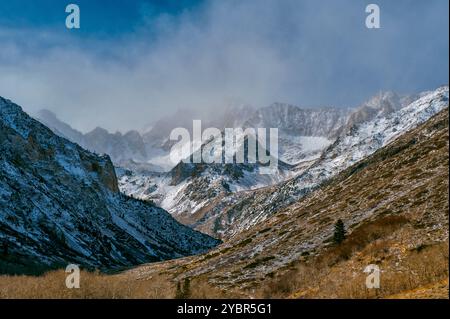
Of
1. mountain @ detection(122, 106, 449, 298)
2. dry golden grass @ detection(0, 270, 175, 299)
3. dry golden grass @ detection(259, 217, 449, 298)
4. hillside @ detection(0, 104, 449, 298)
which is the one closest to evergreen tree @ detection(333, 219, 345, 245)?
mountain @ detection(122, 106, 449, 298)

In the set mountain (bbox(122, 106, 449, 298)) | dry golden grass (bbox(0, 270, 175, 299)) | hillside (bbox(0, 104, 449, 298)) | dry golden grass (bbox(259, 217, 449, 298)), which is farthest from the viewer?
mountain (bbox(122, 106, 449, 298))

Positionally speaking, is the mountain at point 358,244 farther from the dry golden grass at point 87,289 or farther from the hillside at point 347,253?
the dry golden grass at point 87,289

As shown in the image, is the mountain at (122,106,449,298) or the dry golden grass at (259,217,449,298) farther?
the mountain at (122,106,449,298)

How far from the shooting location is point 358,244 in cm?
5372

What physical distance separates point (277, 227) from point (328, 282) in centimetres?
6036

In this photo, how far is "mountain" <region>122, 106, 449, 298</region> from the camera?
3553cm

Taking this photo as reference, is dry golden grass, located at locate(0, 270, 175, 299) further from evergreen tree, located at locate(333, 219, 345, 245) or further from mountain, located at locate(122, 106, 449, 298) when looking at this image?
evergreen tree, located at locate(333, 219, 345, 245)

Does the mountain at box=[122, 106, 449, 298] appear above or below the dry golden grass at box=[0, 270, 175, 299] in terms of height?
above

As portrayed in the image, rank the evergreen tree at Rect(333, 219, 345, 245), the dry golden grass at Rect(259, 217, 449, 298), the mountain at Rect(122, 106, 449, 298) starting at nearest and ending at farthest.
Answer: the dry golden grass at Rect(259, 217, 449, 298) < the mountain at Rect(122, 106, 449, 298) < the evergreen tree at Rect(333, 219, 345, 245)

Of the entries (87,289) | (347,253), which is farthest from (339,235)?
(87,289)

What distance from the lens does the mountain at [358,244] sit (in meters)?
35.5

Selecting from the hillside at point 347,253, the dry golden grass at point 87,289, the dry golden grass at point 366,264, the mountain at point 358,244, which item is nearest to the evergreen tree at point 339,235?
the mountain at point 358,244

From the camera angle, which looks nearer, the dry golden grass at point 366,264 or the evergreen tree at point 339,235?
the dry golden grass at point 366,264
